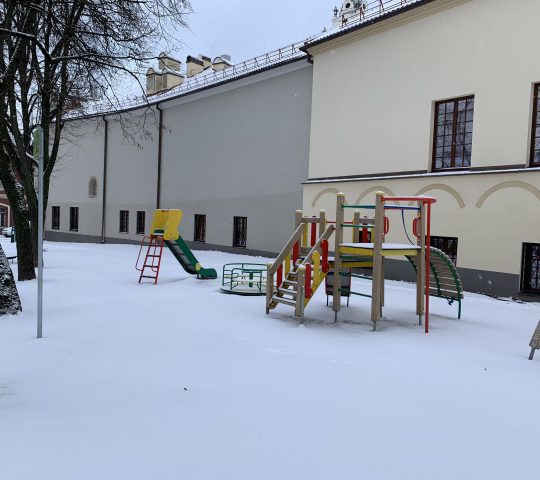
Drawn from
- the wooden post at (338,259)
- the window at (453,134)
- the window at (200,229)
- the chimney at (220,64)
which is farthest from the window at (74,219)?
the wooden post at (338,259)

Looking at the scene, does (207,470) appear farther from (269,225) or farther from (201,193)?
(201,193)

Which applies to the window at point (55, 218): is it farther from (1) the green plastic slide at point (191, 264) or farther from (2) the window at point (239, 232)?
(1) the green plastic slide at point (191, 264)

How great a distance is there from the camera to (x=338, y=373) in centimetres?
535

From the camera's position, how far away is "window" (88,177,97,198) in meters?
31.2

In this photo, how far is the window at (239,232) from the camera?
72.1 feet

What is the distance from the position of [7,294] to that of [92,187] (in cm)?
2536

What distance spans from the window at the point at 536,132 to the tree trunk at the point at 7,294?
11.7 metres

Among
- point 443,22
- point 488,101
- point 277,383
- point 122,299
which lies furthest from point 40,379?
point 443,22

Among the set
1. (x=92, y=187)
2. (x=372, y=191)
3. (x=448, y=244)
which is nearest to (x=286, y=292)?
(x=448, y=244)

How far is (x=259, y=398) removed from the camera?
450cm

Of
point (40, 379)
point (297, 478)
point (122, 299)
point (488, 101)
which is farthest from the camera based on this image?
point (488, 101)

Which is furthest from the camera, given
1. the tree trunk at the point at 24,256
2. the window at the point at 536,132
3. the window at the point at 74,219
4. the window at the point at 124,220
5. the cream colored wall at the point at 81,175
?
the window at the point at 74,219

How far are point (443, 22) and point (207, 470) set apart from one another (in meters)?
13.9

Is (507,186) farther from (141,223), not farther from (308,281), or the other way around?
(141,223)
